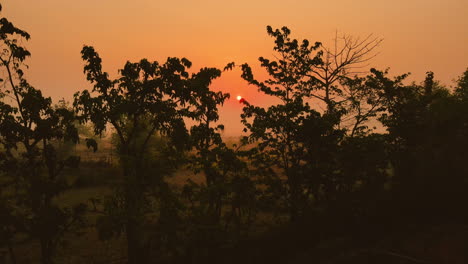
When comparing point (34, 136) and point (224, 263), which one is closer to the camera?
point (34, 136)

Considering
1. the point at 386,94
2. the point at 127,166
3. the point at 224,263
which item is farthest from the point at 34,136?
the point at 386,94

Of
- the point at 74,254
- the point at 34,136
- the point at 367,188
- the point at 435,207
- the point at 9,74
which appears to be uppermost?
the point at 9,74

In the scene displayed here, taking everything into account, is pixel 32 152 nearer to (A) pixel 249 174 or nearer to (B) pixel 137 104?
(B) pixel 137 104

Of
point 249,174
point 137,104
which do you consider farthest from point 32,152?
point 249,174

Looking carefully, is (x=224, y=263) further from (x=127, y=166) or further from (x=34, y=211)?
(x=34, y=211)

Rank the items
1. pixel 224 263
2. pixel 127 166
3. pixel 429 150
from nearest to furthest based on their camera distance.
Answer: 1. pixel 127 166
2. pixel 224 263
3. pixel 429 150

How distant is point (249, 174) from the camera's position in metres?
13.1

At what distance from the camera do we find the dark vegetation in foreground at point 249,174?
8.16 metres

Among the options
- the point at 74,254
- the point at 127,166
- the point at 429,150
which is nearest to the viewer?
the point at 127,166

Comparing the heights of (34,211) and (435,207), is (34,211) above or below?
above

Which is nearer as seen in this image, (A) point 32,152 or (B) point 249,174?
(A) point 32,152

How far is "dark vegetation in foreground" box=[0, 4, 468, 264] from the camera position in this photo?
816 centimetres

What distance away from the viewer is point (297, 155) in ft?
44.8

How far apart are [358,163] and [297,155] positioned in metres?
2.74
